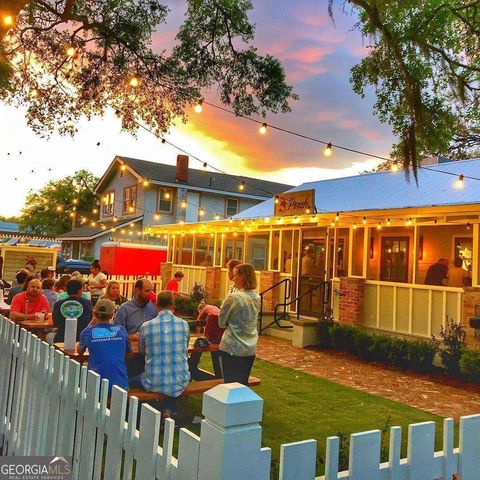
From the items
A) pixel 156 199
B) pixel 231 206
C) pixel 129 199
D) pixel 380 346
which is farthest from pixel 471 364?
pixel 129 199

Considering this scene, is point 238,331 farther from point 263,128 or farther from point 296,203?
point 296,203

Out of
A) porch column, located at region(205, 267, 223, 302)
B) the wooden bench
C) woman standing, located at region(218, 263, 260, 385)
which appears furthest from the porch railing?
porch column, located at region(205, 267, 223, 302)

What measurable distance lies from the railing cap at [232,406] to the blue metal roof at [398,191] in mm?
8891

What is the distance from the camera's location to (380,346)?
9.73 metres

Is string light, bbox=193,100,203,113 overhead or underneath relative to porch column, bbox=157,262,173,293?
overhead

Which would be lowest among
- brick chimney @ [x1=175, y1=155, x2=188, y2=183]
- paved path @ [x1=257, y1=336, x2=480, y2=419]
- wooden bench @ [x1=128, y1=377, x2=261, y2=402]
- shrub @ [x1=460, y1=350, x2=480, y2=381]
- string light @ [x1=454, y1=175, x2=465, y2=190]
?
paved path @ [x1=257, y1=336, x2=480, y2=419]

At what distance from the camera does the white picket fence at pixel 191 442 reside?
1655mm

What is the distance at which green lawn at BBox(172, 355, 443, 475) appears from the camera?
5375mm

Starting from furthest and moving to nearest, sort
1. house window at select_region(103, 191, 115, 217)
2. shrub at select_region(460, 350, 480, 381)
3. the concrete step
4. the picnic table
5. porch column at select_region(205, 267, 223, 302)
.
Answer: house window at select_region(103, 191, 115, 217) < porch column at select_region(205, 267, 223, 302) < the concrete step < shrub at select_region(460, 350, 480, 381) < the picnic table

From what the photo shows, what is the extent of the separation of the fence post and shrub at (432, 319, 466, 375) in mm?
8146

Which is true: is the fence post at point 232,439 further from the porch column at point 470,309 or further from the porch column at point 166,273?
the porch column at point 166,273

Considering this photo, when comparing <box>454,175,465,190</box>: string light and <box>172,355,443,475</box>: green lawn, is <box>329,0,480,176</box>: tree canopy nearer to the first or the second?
<box>454,175,465,190</box>: string light

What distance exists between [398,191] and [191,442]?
12.9 meters

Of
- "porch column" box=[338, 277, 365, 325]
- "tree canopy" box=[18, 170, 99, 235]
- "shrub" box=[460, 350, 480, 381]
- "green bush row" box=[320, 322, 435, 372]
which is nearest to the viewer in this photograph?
"shrub" box=[460, 350, 480, 381]
